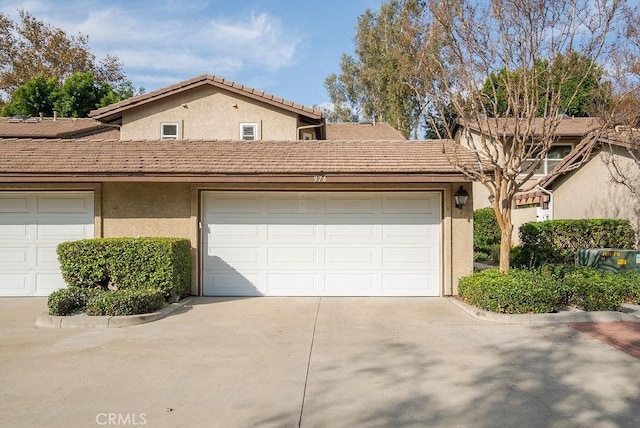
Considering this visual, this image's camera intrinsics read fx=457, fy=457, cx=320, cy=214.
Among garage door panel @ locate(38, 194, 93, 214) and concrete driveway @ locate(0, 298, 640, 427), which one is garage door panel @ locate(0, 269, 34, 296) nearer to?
garage door panel @ locate(38, 194, 93, 214)

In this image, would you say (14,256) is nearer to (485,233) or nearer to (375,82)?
(485,233)

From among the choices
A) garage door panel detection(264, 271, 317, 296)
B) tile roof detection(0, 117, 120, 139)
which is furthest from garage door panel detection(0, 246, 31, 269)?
tile roof detection(0, 117, 120, 139)

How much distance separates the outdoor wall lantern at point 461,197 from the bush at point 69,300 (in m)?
7.41

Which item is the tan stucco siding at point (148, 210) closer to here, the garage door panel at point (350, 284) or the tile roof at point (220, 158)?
the tile roof at point (220, 158)

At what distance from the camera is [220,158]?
1044 centimetres

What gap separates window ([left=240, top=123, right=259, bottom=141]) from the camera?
15355 millimetres

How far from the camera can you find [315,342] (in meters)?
6.46

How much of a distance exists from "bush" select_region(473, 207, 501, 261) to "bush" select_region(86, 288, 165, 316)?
13865mm

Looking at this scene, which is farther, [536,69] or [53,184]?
[53,184]

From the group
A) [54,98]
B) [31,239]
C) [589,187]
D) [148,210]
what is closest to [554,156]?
[589,187]

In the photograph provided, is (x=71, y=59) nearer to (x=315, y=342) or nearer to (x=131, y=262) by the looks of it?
(x=131, y=262)

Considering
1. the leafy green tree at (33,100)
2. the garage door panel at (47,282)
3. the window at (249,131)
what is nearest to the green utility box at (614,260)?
the window at (249,131)

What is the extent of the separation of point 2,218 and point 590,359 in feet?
37.6

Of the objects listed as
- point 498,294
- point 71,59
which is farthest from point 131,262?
point 71,59
